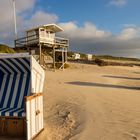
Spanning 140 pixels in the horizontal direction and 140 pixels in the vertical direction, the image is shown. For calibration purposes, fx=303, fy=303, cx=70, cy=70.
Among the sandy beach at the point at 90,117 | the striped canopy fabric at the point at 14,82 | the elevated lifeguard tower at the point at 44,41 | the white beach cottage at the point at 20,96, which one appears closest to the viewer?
the white beach cottage at the point at 20,96

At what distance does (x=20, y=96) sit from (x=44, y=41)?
21.0m

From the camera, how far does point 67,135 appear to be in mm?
7328

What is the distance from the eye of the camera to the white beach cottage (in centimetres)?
686

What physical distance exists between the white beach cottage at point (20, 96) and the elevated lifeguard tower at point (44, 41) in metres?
19.9

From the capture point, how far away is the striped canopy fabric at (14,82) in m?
7.77

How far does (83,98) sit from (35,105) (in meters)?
5.07

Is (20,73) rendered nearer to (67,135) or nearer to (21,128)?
(21,128)

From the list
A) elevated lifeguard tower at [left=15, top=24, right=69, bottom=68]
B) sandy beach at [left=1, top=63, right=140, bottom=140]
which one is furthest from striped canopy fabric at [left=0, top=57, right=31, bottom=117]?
elevated lifeguard tower at [left=15, top=24, right=69, bottom=68]

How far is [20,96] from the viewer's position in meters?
7.84

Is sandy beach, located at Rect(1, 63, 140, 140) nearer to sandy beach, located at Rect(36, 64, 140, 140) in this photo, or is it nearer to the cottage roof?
sandy beach, located at Rect(36, 64, 140, 140)

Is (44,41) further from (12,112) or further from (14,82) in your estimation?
(12,112)

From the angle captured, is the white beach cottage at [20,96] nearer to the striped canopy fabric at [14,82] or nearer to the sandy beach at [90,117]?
the striped canopy fabric at [14,82]

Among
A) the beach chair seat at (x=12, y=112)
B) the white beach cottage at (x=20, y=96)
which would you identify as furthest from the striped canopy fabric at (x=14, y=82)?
the beach chair seat at (x=12, y=112)

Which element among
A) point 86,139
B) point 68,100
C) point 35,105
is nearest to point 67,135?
point 86,139
